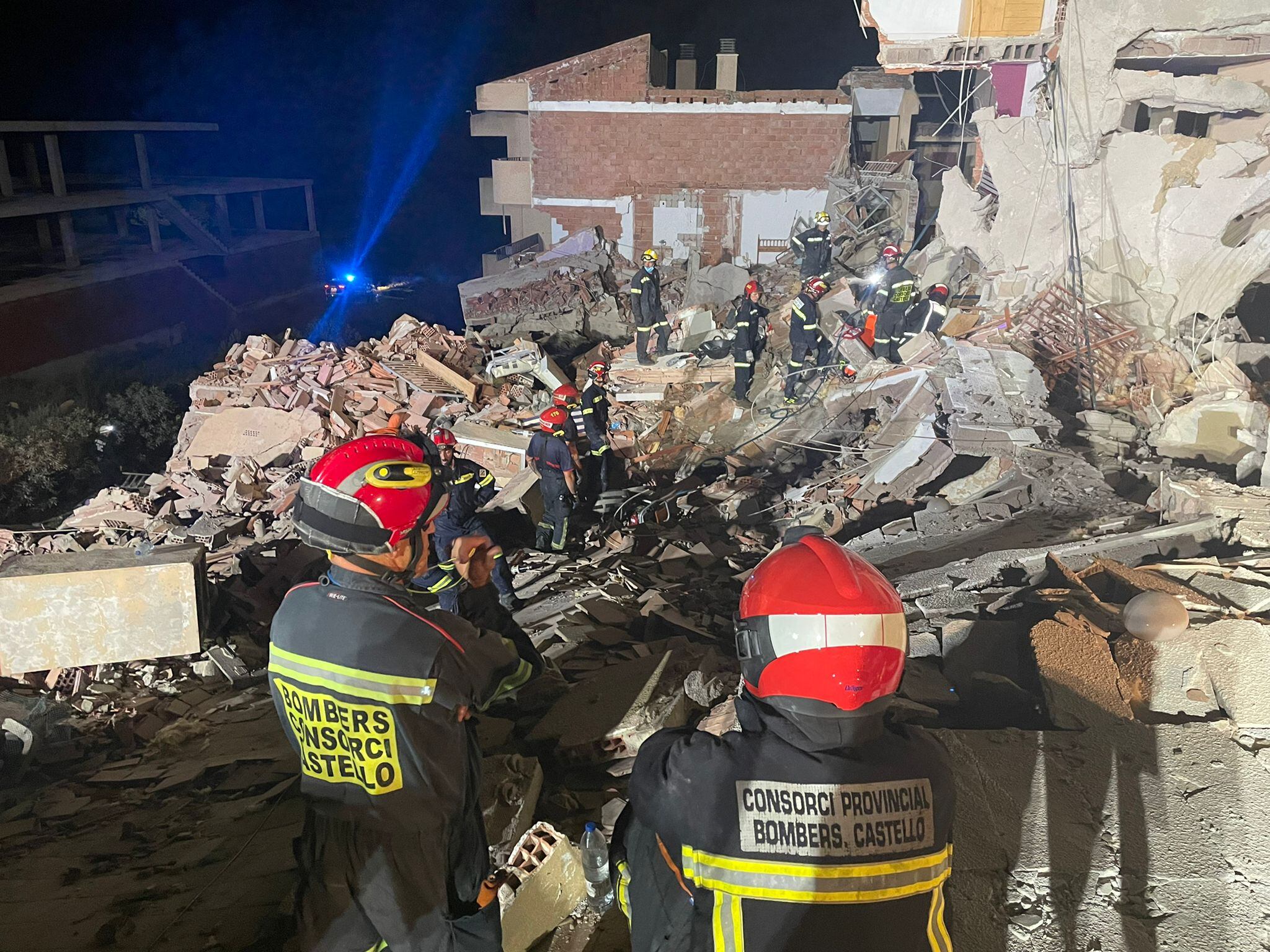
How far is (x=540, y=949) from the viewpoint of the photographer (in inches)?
110

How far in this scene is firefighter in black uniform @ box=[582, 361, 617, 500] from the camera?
9.09 meters

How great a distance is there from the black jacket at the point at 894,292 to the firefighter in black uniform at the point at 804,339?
0.90m

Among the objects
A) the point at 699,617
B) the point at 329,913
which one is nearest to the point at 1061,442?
the point at 699,617

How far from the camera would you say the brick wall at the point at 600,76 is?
70.6ft

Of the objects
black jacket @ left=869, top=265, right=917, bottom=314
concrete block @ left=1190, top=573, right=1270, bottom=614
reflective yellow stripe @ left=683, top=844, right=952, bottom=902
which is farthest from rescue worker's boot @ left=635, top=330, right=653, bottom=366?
reflective yellow stripe @ left=683, top=844, right=952, bottom=902

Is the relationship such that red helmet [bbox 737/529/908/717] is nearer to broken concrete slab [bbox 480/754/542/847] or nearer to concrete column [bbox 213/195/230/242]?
broken concrete slab [bbox 480/754/542/847]

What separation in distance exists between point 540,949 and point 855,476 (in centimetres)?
700

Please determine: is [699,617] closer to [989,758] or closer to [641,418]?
[989,758]

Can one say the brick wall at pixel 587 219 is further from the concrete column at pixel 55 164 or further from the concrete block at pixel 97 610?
the concrete block at pixel 97 610

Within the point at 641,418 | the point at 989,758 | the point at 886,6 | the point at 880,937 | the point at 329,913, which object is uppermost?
the point at 886,6

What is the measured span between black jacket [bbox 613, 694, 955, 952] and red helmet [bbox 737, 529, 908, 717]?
69 mm

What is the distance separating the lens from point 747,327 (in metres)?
11.5

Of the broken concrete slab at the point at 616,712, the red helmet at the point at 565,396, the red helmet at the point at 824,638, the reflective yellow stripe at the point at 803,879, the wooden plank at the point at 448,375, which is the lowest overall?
the wooden plank at the point at 448,375

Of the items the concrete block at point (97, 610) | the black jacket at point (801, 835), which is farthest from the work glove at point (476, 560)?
the concrete block at point (97, 610)
